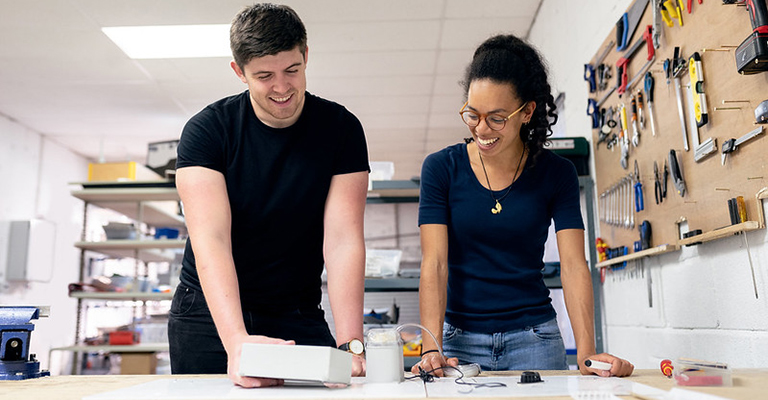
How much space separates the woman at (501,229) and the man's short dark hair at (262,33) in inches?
15.8

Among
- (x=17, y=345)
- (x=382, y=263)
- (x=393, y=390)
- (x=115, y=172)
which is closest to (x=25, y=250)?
(x=115, y=172)

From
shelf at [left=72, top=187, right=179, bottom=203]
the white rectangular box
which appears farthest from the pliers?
shelf at [left=72, top=187, right=179, bottom=203]

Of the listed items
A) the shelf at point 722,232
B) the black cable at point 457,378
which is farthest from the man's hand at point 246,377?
the shelf at point 722,232

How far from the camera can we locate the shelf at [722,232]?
122cm

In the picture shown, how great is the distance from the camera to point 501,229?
136 centimetres

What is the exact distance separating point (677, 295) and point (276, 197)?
1.12m

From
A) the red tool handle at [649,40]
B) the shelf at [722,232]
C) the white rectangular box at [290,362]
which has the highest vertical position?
the red tool handle at [649,40]

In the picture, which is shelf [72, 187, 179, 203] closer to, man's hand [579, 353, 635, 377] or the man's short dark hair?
the man's short dark hair

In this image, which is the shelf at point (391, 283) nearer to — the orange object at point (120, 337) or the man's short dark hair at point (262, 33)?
the man's short dark hair at point (262, 33)

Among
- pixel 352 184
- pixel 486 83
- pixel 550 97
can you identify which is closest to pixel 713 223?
pixel 550 97

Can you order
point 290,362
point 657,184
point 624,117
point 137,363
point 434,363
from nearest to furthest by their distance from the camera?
point 290,362 < point 434,363 < point 657,184 < point 624,117 < point 137,363

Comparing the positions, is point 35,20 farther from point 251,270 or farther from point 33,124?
point 251,270

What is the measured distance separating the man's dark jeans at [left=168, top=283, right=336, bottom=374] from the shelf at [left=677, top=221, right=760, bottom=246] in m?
0.86

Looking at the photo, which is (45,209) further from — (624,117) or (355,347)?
(355,347)
